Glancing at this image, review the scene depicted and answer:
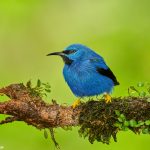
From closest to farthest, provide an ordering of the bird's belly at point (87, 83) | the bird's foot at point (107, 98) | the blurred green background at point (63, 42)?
1. the bird's foot at point (107, 98)
2. the bird's belly at point (87, 83)
3. the blurred green background at point (63, 42)

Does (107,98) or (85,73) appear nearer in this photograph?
(107,98)

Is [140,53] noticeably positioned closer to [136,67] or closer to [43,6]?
[136,67]

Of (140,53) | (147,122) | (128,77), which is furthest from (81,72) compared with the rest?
(140,53)

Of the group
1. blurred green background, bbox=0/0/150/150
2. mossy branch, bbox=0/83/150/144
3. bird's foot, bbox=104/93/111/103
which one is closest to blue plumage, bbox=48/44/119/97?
bird's foot, bbox=104/93/111/103

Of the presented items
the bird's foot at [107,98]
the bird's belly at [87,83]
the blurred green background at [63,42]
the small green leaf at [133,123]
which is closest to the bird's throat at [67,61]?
the bird's belly at [87,83]

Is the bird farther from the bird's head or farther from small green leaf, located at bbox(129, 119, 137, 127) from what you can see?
small green leaf, located at bbox(129, 119, 137, 127)

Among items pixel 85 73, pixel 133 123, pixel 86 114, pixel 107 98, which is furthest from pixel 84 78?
pixel 133 123

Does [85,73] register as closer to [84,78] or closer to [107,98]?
[84,78]

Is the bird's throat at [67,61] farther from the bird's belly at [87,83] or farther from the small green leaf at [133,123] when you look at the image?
the small green leaf at [133,123]
